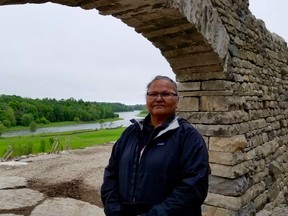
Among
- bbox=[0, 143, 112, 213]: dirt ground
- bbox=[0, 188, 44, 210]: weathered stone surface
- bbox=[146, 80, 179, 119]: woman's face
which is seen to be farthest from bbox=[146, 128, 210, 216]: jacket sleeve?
bbox=[0, 188, 44, 210]: weathered stone surface

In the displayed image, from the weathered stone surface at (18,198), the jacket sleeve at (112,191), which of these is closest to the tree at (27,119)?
the weathered stone surface at (18,198)

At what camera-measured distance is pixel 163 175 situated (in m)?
1.78

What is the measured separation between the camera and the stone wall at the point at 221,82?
129 inches

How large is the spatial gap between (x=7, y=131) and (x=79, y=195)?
33.3 metres

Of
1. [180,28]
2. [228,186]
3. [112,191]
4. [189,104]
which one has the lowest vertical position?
[228,186]

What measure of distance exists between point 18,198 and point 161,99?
5317 mm

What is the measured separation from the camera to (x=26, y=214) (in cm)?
525

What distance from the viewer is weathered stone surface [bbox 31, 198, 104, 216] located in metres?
5.33

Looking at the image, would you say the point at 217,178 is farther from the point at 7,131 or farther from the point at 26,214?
the point at 7,131

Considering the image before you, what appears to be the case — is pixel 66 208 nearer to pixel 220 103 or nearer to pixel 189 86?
→ pixel 189 86

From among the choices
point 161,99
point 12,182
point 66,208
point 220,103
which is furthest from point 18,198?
point 161,99

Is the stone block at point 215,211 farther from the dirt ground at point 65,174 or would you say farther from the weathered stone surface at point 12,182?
the weathered stone surface at point 12,182

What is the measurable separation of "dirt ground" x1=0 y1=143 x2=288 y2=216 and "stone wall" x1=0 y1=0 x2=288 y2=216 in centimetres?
105

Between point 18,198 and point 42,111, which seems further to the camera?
point 42,111
